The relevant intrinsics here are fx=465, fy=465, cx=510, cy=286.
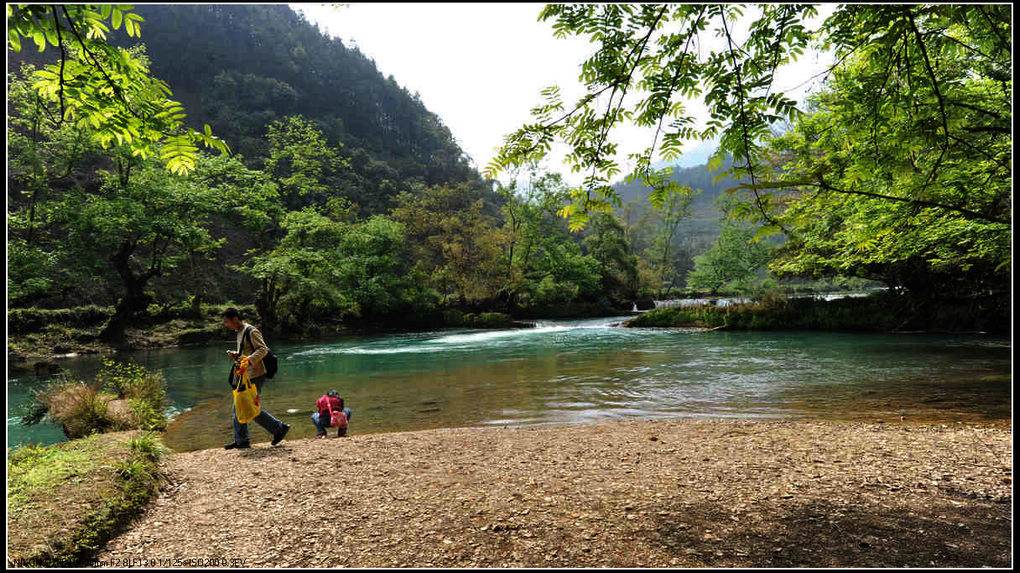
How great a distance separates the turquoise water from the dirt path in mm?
2982

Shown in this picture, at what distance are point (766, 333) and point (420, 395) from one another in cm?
1993

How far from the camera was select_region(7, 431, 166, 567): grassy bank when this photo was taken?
9.78 ft

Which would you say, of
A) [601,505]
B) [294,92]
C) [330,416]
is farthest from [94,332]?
[294,92]

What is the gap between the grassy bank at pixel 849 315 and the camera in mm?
20188

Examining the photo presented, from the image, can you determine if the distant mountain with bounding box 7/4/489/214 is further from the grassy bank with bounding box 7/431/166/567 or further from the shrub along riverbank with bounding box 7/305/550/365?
the grassy bank with bounding box 7/431/166/567

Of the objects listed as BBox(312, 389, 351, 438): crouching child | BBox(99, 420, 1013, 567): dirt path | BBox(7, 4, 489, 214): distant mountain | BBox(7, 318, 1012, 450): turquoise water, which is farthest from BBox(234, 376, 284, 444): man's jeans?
BBox(7, 4, 489, 214): distant mountain

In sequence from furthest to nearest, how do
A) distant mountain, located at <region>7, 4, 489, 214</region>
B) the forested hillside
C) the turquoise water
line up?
the forested hillside
distant mountain, located at <region>7, 4, 489, 214</region>
the turquoise water

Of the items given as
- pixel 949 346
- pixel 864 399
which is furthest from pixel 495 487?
pixel 949 346

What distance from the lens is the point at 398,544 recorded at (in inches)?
128

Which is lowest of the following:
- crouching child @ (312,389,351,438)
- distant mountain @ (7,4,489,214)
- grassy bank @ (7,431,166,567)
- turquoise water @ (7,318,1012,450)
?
turquoise water @ (7,318,1012,450)

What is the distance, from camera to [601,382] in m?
12.3

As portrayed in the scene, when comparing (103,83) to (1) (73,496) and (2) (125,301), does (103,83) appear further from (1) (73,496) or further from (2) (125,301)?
(2) (125,301)

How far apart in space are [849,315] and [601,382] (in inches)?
733

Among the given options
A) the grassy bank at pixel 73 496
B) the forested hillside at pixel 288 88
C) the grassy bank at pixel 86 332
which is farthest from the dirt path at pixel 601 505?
the forested hillside at pixel 288 88
